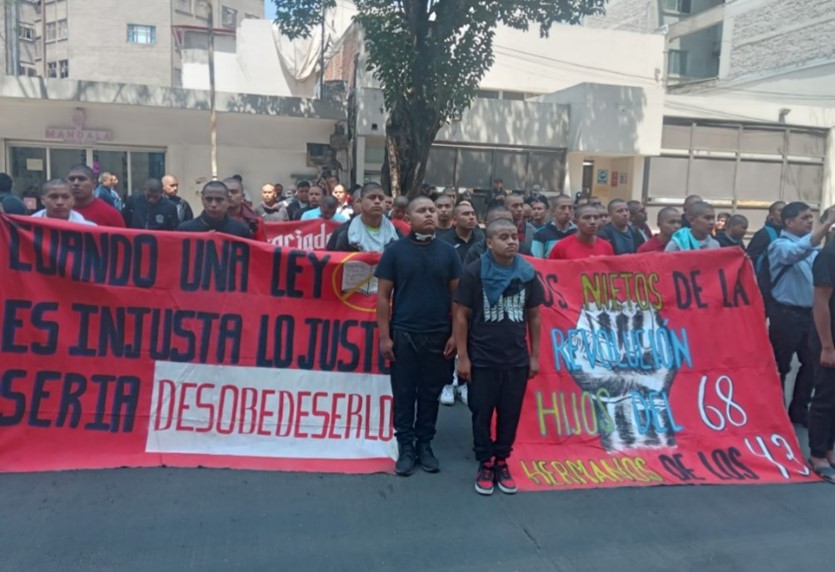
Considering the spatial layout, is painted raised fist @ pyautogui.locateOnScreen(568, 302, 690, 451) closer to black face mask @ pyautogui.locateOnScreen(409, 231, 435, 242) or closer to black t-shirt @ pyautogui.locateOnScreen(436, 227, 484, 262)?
black face mask @ pyautogui.locateOnScreen(409, 231, 435, 242)

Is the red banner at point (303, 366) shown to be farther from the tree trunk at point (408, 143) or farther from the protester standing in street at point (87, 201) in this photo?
the tree trunk at point (408, 143)

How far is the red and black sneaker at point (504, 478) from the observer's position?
14.2 feet

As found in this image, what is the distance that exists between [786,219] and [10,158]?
1757 cm

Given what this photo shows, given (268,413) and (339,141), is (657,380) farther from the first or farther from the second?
(339,141)

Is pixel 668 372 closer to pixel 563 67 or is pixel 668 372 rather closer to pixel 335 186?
pixel 335 186

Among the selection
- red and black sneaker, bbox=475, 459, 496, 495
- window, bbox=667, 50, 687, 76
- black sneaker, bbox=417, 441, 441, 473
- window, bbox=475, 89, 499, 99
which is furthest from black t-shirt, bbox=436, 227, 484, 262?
window, bbox=667, 50, 687, 76

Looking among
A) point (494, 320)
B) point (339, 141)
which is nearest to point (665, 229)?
point (494, 320)

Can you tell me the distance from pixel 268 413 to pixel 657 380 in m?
2.73

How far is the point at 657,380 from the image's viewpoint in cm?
502

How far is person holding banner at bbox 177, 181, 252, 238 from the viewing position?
5270 mm

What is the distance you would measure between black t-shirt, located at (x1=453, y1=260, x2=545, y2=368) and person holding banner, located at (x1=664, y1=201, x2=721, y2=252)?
2.23 m

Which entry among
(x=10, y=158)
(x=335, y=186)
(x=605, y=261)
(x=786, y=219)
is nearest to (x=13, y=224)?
(x=605, y=261)

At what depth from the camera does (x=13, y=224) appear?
4547mm

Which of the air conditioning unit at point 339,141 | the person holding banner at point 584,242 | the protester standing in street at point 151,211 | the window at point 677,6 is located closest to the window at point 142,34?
the window at point 677,6
